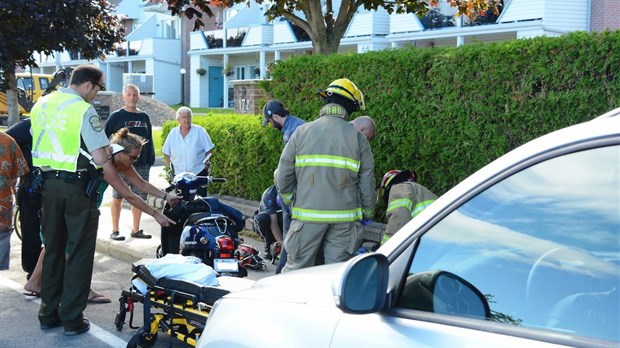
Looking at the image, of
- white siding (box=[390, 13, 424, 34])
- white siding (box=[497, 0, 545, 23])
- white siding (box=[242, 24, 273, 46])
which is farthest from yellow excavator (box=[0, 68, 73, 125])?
white siding (box=[497, 0, 545, 23])

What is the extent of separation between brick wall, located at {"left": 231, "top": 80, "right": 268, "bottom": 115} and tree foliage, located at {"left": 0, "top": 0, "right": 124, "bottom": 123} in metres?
6.10

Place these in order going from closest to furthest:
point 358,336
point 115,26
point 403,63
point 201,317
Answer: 1. point 358,336
2. point 201,317
3. point 403,63
4. point 115,26

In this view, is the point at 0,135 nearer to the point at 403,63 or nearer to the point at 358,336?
the point at 403,63

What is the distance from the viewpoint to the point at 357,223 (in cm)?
602

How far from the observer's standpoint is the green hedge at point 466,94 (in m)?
7.27

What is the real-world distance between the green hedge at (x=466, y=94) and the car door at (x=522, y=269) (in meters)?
5.06

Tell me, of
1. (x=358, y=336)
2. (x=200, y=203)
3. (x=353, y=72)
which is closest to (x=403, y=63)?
(x=353, y=72)

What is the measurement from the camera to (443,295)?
2.62 meters

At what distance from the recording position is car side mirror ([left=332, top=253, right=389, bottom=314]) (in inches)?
103

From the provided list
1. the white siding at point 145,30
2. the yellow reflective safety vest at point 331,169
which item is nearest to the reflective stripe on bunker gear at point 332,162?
the yellow reflective safety vest at point 331,169

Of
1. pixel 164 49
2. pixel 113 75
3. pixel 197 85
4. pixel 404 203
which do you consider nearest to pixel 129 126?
pixel 404 203

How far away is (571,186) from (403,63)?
672 centimetres

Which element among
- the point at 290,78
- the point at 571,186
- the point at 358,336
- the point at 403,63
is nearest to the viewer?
the point at 571,186

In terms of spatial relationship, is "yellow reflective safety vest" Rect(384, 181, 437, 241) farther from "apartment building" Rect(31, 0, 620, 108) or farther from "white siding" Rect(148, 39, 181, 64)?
"white siding" Rect(148, 39, 181, 64)
